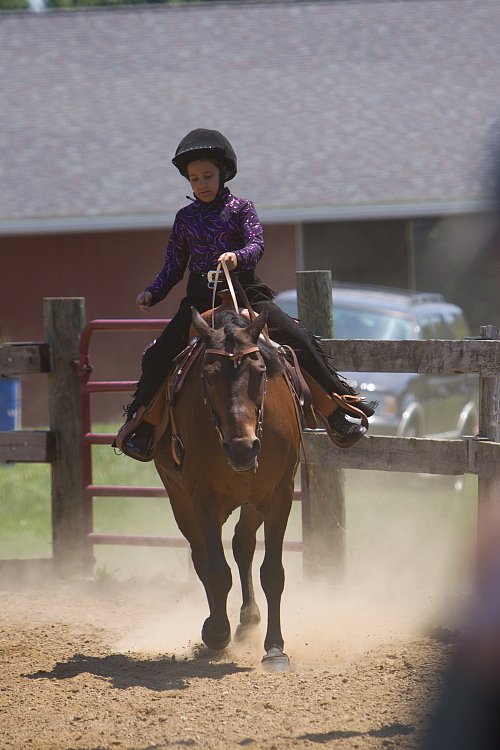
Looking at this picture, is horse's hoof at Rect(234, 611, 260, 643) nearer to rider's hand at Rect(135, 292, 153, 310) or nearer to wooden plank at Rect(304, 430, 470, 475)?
wooden plank at Rect(304, 430, 470, 475)

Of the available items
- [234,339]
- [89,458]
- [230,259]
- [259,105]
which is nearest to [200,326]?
[234,339]

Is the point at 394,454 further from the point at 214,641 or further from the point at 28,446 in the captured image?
the point at 28,446

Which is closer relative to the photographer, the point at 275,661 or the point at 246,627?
the point at 275,661

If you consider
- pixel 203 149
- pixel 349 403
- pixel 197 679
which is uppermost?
pixel 203 149

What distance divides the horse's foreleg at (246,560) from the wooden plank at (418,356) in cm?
135

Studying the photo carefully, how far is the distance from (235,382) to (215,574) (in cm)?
111

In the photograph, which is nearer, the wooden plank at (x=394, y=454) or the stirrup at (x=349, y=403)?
the stirrup at (x=349, y=403)

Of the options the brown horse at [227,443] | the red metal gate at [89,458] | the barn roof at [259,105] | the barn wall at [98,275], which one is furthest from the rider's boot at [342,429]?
the barn wall at [98,275]

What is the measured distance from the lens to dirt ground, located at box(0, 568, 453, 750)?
4.88 m

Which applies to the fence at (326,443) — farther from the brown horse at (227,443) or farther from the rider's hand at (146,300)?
the rider's hand at (146,300)

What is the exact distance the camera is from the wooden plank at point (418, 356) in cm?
684

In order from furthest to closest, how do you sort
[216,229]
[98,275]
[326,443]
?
[98,275], [326,443], [216,229]

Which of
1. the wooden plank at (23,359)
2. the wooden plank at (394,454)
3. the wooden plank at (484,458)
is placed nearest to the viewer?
the wooden plank at (484,458)

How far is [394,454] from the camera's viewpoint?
291 inches
